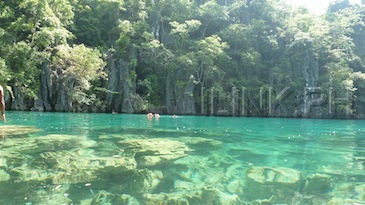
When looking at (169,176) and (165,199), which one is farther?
(169,176)

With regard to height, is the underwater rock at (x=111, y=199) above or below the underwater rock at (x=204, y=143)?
below

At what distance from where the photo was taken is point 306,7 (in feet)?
148

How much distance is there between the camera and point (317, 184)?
14.9ft

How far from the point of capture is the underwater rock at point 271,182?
396 cm

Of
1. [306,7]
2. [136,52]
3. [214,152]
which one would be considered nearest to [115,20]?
[136,52]

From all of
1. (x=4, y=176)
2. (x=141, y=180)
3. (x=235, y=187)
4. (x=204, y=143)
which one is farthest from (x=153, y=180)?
(x=204, y=143)

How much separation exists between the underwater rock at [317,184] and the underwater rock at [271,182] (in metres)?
0.15

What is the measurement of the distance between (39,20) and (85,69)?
540cm

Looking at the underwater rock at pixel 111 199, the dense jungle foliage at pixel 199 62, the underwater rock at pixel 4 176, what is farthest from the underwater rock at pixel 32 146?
the dense jungle foliage at pixel 199 62

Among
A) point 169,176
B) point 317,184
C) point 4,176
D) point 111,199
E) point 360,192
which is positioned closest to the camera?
point 111,199

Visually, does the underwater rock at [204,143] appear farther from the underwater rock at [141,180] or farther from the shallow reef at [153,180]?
the underwater rock at [141,180]

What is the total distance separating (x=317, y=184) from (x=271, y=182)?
Result: 2.26 feet

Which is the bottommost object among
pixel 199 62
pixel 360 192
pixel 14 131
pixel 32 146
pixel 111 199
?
pixel 360 192

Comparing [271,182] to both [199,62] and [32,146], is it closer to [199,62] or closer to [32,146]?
[32,146]
